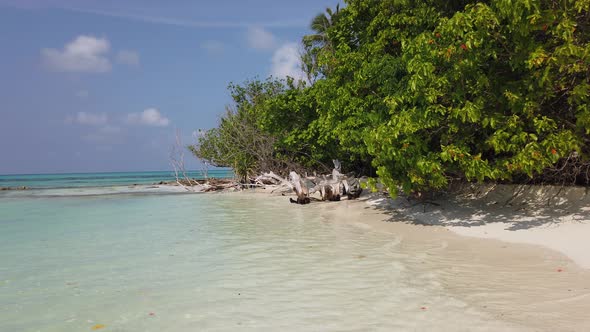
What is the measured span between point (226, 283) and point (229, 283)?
0.04 metres

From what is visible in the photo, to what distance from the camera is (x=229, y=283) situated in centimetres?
567

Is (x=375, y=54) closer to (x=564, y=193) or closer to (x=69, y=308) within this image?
(x=564, y=193)

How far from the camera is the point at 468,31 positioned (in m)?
7.80

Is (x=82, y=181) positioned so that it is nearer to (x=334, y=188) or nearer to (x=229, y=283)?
(x=334, y=188)

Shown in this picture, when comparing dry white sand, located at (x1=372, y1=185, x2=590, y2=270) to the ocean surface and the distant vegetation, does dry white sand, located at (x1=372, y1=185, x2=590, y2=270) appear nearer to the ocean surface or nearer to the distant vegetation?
the distant vegetation

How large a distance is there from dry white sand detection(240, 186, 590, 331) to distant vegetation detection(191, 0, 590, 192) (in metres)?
0.91

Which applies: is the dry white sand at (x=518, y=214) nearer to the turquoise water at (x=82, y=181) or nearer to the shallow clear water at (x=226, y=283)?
the shallow clear water at (x=226, y=283)

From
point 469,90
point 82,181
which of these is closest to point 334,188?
point 469,90

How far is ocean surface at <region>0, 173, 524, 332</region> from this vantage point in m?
4.23

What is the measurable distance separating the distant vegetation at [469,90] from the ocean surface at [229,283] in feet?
6.91

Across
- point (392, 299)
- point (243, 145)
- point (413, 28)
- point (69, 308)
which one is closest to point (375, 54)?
point (413, 28)

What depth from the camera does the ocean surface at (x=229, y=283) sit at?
4.23m

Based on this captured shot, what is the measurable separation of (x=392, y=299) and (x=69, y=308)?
366 cm

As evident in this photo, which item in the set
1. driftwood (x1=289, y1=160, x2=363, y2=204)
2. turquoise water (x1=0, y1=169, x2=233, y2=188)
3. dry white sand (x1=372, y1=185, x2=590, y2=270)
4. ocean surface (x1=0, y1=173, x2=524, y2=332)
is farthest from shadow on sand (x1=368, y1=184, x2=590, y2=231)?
turquoise water (x1=0, y1=169, x2=233, y2=188)
